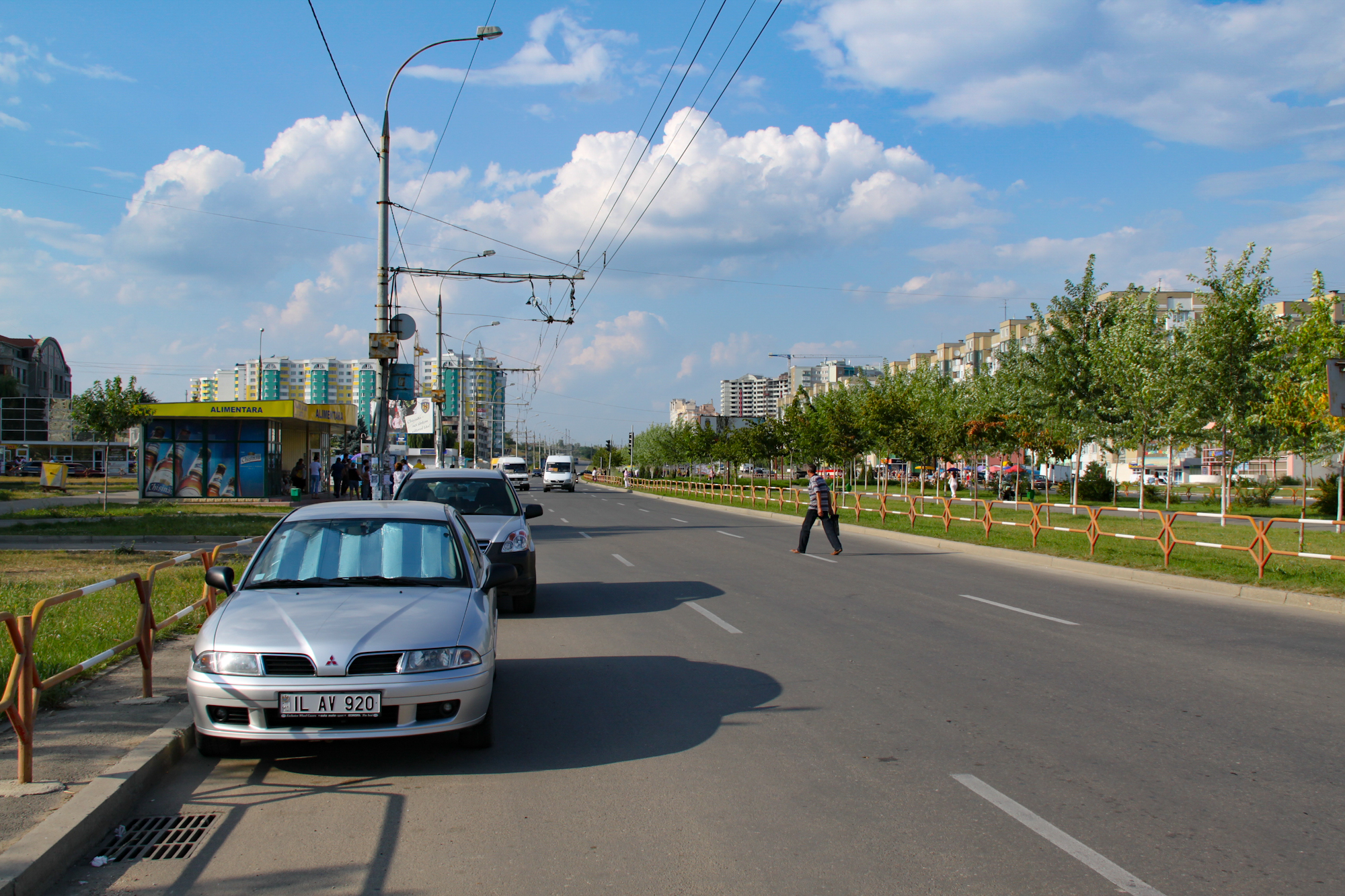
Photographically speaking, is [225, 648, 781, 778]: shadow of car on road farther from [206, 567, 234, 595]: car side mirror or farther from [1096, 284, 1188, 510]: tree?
[1096, 284, 1188, 510]: tree

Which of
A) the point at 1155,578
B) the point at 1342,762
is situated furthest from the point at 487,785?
the point at 1155,578

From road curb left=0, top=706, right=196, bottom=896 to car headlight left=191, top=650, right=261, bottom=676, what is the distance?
1.88 ft

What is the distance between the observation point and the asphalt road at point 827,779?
3723 millimetres

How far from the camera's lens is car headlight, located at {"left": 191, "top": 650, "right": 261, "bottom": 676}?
4.74 m

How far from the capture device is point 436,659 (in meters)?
4.92

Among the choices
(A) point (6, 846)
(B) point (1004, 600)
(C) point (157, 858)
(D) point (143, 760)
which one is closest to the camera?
(A) point (6, 846)

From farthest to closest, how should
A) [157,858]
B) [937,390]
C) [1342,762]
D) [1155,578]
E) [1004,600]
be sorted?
[937,390] → [1155,578] → [1004,600] → [1342,762] → [157,858]

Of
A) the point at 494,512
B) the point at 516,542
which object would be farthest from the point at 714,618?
the point at 494,512

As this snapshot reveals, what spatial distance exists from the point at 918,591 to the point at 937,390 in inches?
1800

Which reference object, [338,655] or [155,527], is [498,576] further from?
[155,527]

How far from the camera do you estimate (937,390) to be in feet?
184

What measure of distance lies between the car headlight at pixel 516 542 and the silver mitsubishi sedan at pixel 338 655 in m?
4.02

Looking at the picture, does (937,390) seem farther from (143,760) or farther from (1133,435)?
(143,760)

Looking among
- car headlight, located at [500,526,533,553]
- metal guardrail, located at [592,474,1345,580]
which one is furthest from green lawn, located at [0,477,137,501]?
car headlight, located at [500,526,533,553]
